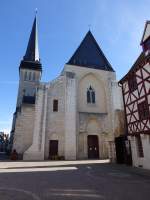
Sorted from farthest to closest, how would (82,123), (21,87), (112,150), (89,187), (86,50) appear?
(21,87) < (86,50) < (82,123) < (112,150) < (89,187)

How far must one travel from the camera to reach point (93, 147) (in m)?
21.5

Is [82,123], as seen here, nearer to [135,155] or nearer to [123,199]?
[135,155]

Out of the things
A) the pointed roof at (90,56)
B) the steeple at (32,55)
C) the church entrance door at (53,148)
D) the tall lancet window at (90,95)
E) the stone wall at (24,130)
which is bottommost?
the church entrance door at (53,148)

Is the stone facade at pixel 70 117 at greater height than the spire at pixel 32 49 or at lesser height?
lesser

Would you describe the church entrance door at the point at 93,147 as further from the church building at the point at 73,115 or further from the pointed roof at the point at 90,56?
the pointed roof at the point at 90,56

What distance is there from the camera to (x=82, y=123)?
70.8 ft

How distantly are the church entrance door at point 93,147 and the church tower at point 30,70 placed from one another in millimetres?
18625

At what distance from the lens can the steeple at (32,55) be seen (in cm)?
3691

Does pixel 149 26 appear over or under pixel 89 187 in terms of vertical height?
over

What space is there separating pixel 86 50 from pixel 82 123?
39.9ft

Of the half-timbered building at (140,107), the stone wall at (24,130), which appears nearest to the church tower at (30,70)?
the stone wall at (24,130)

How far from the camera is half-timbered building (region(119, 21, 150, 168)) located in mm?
10938

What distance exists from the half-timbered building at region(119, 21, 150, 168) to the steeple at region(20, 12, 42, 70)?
27524 millimetres

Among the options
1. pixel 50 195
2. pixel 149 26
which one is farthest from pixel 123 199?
pixel 149 26
